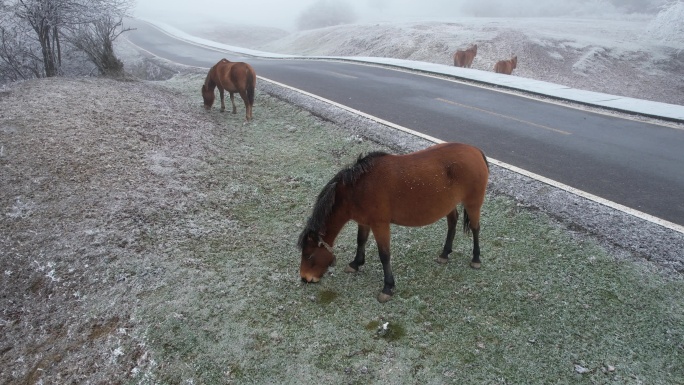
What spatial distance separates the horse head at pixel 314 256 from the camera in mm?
4578

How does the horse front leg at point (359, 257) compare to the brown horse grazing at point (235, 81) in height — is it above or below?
below

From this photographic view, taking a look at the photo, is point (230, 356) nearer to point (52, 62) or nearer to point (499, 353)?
point (499, 353)

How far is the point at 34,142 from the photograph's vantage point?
7.64m

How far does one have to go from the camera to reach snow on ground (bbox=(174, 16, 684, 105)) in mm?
23047

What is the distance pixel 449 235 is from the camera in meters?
5.50

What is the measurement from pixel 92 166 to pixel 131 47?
104 feet

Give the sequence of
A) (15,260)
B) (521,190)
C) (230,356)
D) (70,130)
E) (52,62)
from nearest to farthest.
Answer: (230,356) → (15,260) → (521,190) → (70,130) → (52,62)

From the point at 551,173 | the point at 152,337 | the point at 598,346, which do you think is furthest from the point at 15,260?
the point at 551,173

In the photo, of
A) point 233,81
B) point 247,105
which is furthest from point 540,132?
point 233,81

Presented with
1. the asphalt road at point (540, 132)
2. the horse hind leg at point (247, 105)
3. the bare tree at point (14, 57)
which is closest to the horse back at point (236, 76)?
the horse hind leg at point (247, 105)

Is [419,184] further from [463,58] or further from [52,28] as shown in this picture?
[463,58]

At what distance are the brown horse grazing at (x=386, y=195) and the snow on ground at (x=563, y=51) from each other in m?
20.7

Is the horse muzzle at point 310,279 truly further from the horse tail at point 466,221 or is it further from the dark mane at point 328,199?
the horse tail at point 466,221

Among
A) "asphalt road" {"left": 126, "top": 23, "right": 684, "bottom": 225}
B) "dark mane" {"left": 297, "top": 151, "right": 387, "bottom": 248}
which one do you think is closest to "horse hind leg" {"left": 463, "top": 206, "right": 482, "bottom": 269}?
"dark mane" {"left": 297, "top": 151, "right": 387, "bottom": 248}
